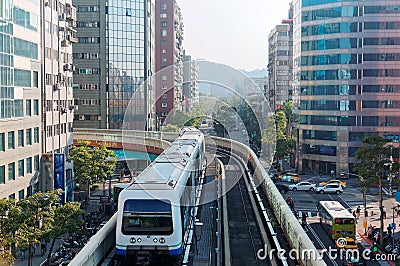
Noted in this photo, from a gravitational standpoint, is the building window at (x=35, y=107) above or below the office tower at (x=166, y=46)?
below

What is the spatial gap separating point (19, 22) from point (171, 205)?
17694mm

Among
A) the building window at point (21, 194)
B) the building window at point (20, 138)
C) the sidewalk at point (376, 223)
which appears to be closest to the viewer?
the building window at point (21, 194)

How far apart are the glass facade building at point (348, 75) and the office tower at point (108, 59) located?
19339 millimetres

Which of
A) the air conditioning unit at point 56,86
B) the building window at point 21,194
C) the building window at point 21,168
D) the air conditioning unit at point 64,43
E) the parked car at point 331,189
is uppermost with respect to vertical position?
the air conditioning unit at point 64,43

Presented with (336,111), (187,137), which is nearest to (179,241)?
(187,137)

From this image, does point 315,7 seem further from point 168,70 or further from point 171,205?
point 171,205

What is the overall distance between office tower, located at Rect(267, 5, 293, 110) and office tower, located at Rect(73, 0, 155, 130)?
2721 cm

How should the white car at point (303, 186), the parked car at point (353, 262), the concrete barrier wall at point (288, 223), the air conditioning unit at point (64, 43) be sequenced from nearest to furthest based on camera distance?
the concrete barrier wall at point (288, 223), the parked car at point (353, 262), the air conditioning unit at point (64, 43), the white car at point (303, 186)

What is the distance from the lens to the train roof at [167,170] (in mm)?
12734

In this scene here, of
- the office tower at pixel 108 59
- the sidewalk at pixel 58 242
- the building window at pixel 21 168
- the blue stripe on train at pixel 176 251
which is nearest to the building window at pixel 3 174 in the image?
the building window at pixel 21 168

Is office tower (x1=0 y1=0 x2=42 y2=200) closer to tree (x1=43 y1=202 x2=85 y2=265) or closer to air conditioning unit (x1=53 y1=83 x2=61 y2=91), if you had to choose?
air conditioning unit (x1=53 y1=83 x2=61 y2=91)

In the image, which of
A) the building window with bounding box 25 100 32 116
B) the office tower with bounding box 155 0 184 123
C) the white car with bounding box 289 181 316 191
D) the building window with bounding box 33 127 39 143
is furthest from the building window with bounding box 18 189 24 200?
the office tower with bounding box 155 0 184 123

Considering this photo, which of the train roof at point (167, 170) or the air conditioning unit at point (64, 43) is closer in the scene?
the train roof at point (167, 170)

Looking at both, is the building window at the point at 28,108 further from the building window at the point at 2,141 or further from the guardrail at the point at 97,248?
the guardrail at the point at 97,248
